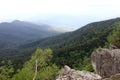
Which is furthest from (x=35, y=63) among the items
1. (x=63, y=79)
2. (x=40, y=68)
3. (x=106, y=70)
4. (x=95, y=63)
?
(x=63, y=79)

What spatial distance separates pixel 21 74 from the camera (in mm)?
60844

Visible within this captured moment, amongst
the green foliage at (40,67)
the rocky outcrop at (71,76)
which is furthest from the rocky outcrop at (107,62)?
the rocky outcrop at (71,76)

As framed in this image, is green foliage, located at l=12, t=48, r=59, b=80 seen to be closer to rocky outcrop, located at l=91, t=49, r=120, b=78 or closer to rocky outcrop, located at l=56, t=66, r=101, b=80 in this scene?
rocky outcrop, located at l=91, t=49, r=120, b=78

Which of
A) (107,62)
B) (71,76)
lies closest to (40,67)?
(107,62)

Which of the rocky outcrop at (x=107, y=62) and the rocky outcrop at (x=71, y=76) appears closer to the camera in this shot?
the rocky outcrop at (x=71, y=76)

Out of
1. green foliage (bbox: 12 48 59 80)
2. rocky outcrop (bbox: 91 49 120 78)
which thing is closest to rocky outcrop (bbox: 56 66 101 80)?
rocky outcrop (bbox: 91 49 120 78)

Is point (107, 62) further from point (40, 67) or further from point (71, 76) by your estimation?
point (71, 76)

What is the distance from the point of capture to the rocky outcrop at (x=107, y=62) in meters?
41.5

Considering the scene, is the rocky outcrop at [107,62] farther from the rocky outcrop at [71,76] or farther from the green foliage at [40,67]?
the rocky outcrop at [71,76]

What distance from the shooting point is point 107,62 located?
43469 mm

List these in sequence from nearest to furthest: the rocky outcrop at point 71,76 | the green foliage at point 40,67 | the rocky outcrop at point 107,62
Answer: the rocky outcrop at point 71,76
the rocky outcrop at point 107,62
the green foliage at point 40,67

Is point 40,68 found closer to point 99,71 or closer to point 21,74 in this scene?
point 21,74

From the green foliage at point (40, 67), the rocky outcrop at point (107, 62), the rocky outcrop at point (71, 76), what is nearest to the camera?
the rocky outcrop at point (71, 76)

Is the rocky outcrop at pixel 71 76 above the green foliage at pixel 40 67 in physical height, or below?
above
